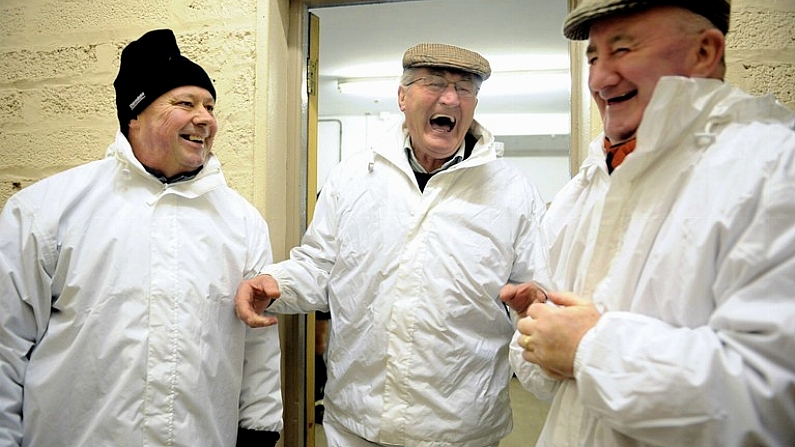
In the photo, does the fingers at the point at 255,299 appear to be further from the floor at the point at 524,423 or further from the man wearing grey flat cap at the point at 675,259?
the floor at the point at 524,423

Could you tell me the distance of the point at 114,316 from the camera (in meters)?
1.19

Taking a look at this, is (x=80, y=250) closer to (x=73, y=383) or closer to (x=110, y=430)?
(x=73, y=383)

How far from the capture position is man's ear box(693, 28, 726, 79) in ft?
2.72

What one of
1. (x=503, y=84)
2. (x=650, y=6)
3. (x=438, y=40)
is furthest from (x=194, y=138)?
(x=503, y=84)

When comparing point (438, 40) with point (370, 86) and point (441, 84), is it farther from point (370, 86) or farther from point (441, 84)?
point (441, 84)

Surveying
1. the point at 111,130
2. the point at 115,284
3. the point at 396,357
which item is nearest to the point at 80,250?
the point at 115,284

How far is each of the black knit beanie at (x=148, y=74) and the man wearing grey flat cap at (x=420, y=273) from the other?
1.80 ft

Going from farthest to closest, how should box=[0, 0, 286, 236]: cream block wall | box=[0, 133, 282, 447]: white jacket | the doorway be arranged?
the doorway
box=[0, 0, 286, 236]: cream block wall
box=[0, 133, 282, 447]: white jacket

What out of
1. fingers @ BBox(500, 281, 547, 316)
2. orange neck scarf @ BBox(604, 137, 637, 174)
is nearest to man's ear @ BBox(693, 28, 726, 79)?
orange neck scarf @ BBox(604, 137, 637, 174)

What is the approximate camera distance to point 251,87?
1.70 metres

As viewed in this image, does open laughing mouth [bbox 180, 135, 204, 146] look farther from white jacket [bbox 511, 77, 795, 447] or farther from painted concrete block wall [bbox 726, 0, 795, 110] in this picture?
painted concrete block wall [bbox 726, 0, 795, 110]

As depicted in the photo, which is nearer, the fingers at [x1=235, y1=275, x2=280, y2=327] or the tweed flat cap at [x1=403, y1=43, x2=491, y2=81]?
the fingers at [x1=235, y1=275, x2=280, y2=327]

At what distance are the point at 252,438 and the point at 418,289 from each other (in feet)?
1.99

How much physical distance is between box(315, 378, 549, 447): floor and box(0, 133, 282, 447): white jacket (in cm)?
190
